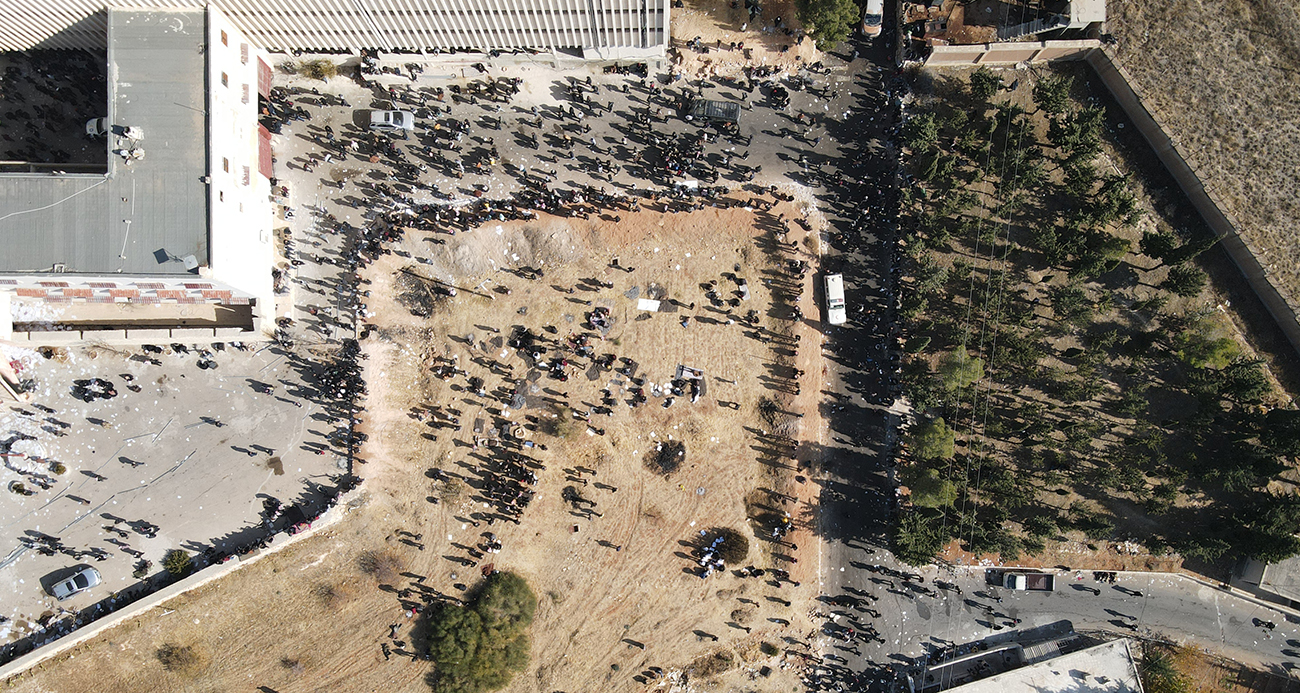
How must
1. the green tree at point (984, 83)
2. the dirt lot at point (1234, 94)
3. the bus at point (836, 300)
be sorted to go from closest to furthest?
the green tree at point (984, 83)
the dirt lot at point (1234, 94)
the bus at point (836, 300)

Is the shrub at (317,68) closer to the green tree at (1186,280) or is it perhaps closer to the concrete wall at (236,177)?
the concrete wall at (236,177)

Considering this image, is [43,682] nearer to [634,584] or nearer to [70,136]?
[70,136]

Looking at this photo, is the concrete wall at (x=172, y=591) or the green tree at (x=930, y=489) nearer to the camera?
the green tree at (x=930, y=489)

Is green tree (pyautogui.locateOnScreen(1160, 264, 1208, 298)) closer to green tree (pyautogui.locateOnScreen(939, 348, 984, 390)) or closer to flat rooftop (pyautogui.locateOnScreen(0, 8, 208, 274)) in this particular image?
green tree (pyautogui.locateOnScreen(939, 348, 984, 390))

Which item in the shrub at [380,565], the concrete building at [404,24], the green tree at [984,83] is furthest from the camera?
the shrub at [380,565]

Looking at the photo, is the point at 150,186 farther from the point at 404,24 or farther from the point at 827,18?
the point at 827,18

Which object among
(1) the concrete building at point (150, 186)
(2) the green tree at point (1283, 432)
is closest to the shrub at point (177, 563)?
(1) the concrete building at point (150, 186)

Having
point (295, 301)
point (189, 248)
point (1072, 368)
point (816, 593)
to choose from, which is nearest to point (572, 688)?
point (816, 593)

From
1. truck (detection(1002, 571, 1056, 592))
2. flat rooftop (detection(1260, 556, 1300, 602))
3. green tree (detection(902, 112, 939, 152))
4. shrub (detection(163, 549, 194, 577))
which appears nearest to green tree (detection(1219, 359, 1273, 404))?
flat rooftop (detection(1260, 556, 1300, 602))
